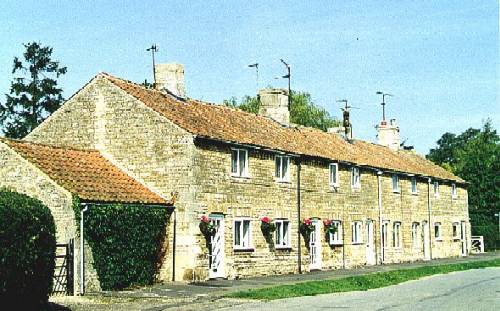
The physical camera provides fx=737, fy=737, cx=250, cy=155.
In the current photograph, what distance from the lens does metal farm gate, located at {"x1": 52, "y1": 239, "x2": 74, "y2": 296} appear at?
75.7ft

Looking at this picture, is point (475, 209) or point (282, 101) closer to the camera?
point (282, 101)

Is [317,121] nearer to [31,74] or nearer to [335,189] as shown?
[31,74]

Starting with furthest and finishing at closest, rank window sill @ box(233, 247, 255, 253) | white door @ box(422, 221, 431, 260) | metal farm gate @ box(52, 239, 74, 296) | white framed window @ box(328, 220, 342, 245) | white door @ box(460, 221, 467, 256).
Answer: white door @ box(460, 221, 467, 256)
white door @ box(422, 221, 431, 260)
white framed window @ box(328, 220, 342, 245)
window sill @ box(233, 247, 255, 253)
metal farm gate @ box(52, 239, 74, 296)

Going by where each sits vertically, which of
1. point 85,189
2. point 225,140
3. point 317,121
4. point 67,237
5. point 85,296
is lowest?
point 85,296

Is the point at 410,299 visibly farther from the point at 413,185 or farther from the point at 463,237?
the point at 463,237

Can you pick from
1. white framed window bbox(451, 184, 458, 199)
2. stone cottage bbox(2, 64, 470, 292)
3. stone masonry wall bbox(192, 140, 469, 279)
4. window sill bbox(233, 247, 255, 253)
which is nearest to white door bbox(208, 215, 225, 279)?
stone cottage bbox(2, 64, 470, 292)

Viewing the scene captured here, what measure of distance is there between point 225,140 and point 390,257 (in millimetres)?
17450

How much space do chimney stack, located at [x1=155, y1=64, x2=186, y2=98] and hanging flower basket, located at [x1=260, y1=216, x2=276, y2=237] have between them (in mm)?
6757

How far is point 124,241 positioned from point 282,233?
31.8 feet

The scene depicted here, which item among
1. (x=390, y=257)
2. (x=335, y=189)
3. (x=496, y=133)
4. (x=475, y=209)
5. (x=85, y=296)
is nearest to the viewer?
(x=85, y=296)

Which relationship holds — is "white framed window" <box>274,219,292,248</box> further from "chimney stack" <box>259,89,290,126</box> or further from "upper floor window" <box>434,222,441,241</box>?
"upper floor window" <box>434,222,441,241</box>

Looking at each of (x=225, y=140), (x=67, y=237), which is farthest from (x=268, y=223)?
(x=67, y=237)

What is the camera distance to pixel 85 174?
2619cm

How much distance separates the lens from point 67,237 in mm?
23594
